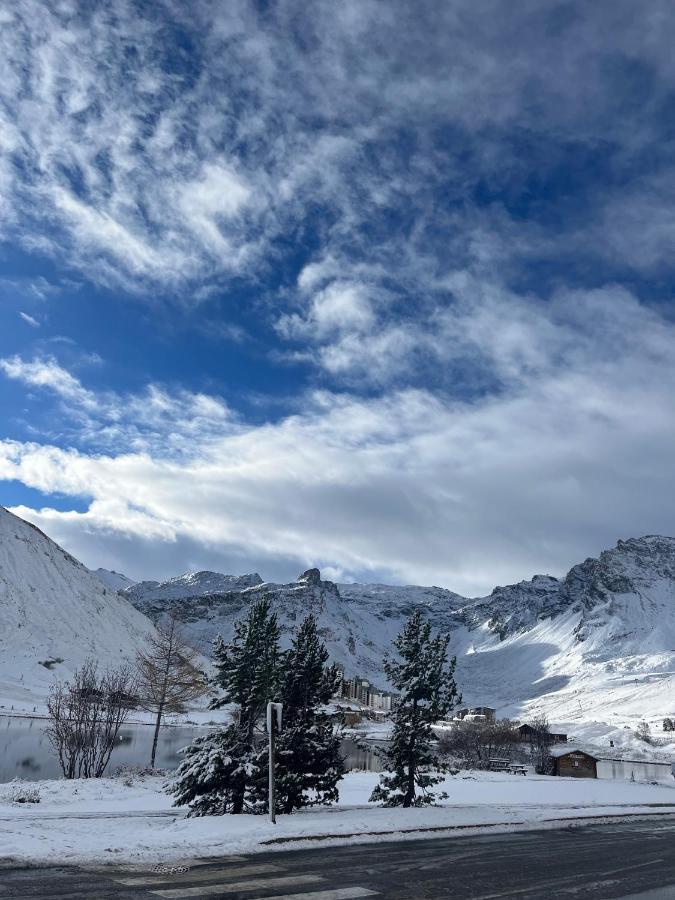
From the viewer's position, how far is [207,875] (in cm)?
1028

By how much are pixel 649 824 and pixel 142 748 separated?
44.9 m

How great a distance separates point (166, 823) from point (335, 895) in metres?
9.35

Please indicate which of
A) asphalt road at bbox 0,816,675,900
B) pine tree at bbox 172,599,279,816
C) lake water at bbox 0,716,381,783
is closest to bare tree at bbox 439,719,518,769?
lake water at bbox 0,716,381,783

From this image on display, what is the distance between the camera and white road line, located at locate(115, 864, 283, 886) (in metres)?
9.68

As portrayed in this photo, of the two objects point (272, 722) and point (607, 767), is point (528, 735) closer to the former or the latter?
point (607, 767)

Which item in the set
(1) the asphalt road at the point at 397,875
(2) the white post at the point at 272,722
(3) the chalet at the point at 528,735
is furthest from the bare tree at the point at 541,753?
(2) the white post at the point at 272,722

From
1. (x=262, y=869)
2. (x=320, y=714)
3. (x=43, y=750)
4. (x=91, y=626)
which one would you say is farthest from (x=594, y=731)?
(x=262, y=869)

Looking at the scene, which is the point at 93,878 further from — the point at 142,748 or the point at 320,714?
the point at 142,748

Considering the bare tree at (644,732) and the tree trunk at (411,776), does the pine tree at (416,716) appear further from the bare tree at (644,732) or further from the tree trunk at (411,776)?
the bare tree at (644,732)

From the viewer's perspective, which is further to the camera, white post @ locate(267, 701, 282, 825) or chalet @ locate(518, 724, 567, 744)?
chalet @ locate(518, 724, 567, 744)

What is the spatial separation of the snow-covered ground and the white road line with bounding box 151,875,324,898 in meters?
2.05

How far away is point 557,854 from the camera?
14.8 m

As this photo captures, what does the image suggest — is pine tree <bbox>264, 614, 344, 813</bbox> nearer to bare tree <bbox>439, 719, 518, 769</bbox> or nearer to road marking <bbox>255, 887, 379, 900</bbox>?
road marking <bbox>255, 887, 379, 900</bbox>

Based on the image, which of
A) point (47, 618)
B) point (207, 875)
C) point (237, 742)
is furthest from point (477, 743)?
point (47, 618)
